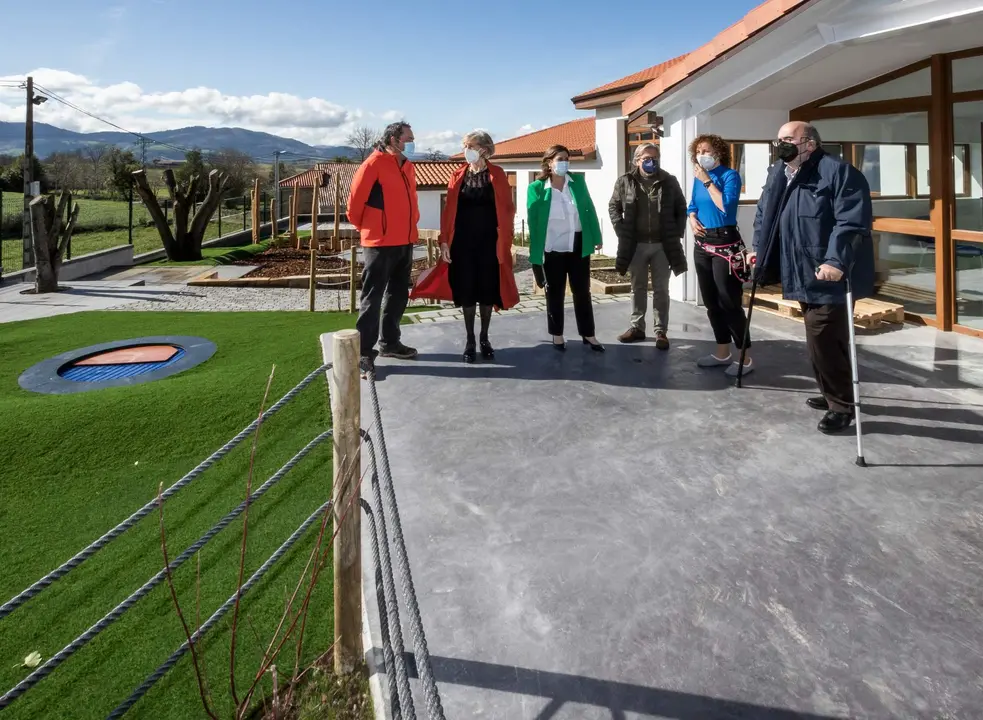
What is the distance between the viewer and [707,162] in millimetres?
5465

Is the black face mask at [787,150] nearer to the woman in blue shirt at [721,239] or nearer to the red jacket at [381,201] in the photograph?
the woman in blue shirt at [721,239]

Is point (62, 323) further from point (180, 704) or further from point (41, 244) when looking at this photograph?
point (180, 704)

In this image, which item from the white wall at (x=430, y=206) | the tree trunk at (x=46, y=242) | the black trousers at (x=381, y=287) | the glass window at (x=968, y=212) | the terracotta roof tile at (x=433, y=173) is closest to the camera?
the black trousers at (x=381, y=287)

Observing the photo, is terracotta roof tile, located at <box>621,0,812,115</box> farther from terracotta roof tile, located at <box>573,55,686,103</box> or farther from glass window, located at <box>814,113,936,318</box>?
terracotta roof tile, located at <box>573,55,686,103</box>

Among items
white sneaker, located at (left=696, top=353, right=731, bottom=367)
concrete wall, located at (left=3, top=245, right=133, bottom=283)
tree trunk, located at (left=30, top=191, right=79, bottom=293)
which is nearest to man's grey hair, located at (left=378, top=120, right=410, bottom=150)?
white sneaker, located at (left=696, top=353, right=731, bottom=367)

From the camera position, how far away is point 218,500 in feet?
13.9

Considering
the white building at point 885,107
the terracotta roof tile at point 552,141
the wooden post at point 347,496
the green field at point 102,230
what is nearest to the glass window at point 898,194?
the white building at point 885,107

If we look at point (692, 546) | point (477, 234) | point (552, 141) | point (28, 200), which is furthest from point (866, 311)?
point (552, 141)

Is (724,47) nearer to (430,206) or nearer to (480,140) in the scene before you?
(480,140)

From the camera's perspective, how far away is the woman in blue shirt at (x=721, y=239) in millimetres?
5453

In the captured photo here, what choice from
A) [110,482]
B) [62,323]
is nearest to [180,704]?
[110,482]

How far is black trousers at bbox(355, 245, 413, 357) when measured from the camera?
5.80 metres

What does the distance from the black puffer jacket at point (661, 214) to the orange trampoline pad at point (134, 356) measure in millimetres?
4695

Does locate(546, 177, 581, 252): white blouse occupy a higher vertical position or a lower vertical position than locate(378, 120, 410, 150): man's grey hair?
lower
